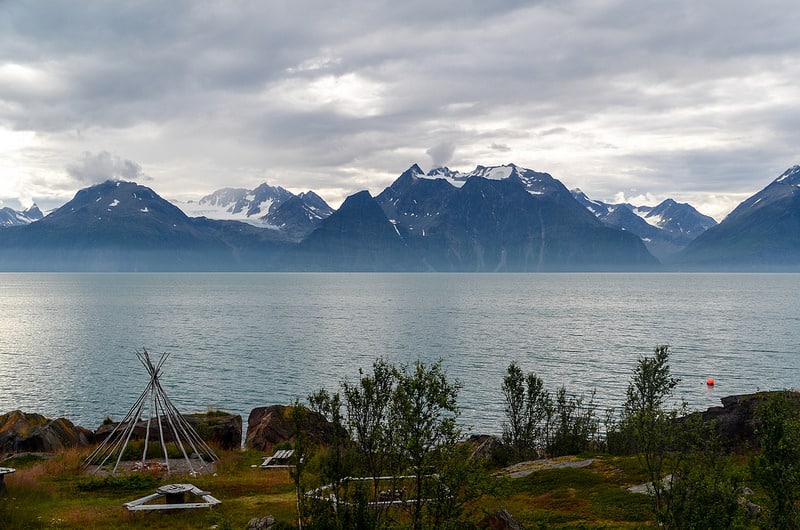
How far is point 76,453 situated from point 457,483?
25.0m

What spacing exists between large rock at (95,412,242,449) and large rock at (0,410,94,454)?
1.47 metres

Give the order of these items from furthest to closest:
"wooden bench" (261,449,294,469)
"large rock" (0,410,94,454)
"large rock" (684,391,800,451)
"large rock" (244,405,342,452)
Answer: "large rock" (244,405,342,452), "large rock" (0,410,94,454), "wooden bench" (261,449,294,469), "large rock" (684,391,800,451)

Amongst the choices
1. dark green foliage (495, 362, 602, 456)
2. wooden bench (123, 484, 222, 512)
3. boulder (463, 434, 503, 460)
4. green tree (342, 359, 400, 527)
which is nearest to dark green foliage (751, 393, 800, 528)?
green tree (342, 359, 400, 527)

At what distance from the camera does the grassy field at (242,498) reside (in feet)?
65.1

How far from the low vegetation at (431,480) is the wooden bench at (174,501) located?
0.32m

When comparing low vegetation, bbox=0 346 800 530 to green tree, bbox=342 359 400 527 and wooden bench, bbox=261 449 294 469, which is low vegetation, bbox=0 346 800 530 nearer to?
green tree, bbox=342 359 400 527

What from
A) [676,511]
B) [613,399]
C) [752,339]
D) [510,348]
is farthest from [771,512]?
[752,339]

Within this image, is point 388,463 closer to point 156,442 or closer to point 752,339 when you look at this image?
point 156,442

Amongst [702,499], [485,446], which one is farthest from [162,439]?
[702,499]

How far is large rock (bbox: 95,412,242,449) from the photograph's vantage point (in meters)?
34.9

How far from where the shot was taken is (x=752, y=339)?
10356cm

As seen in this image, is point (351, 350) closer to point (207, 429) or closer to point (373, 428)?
point (207, 429)

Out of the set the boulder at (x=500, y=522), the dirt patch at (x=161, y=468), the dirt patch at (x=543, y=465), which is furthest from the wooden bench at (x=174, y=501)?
the dirt patch at (x=543, y=465)

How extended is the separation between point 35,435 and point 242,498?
16760 millimetres
